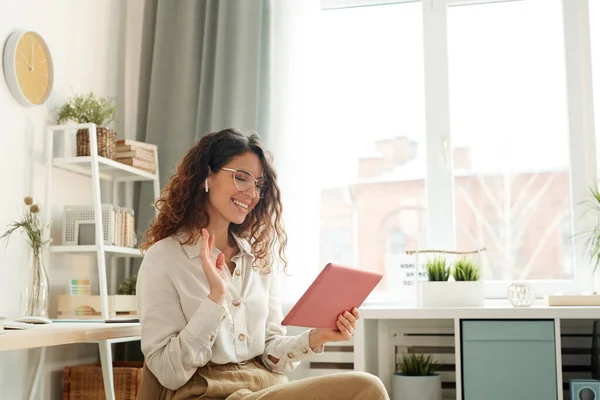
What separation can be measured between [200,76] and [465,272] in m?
1.40

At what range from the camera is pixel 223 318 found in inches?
66.6

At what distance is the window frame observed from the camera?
3.03 metres

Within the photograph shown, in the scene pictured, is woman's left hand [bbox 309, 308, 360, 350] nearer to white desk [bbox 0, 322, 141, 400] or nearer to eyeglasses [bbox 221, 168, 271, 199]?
eyeglasses [bbox 221, 168, 271, 199]

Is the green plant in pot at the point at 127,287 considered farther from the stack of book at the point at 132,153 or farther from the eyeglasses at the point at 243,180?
the eyeglasses at the point at 243,180

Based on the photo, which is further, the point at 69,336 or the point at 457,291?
the point at 457,291

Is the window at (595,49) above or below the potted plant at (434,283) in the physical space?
above

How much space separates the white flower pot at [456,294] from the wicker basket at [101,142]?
1.30 m

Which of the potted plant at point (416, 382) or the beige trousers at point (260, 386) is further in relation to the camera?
the potted plant at point (416, 382)

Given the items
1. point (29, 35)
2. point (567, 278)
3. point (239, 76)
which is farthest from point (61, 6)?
point (567, 278)

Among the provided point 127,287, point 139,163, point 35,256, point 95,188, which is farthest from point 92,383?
point 139,163

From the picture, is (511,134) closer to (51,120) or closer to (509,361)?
(509,361)

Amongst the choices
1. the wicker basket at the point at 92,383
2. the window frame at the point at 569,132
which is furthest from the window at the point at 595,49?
the wicker basket at the point at 92,383

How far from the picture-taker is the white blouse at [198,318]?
164cm

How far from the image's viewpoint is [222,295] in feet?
5.46
